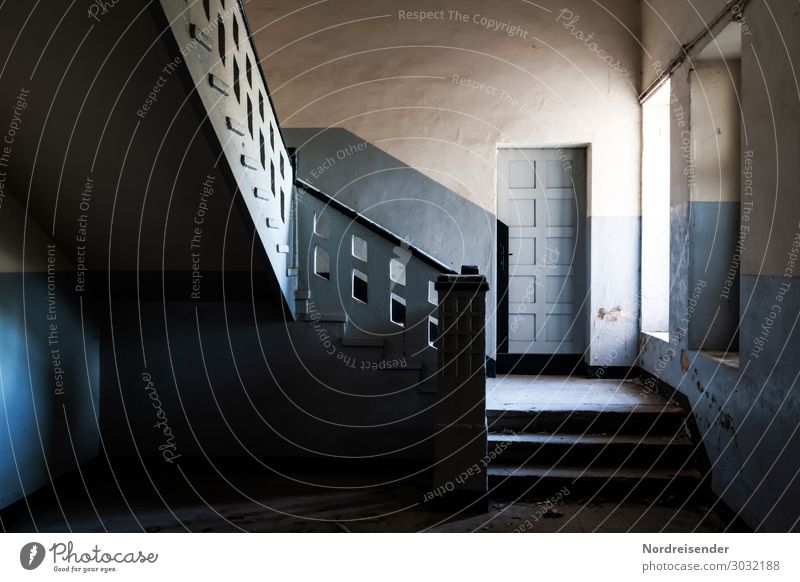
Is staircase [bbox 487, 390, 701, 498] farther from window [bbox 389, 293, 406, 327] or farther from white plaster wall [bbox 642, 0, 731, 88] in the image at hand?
white plaster wall [bbox 642, 0, 731, 88]

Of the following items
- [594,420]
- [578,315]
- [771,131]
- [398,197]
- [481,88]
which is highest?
[481,88]

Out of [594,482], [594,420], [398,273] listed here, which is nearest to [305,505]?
[594,482]

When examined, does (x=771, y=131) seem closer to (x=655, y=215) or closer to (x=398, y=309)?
(x=655, y=215)

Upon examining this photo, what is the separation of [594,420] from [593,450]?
1.03ft

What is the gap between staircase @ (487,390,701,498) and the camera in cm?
470

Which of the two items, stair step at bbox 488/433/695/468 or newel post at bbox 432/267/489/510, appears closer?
newel post at bbox 432/267/489/510

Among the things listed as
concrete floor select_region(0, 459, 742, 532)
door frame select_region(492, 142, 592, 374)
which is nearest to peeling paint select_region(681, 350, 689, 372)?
concrete floor select_region(0, 459, 742, 532)

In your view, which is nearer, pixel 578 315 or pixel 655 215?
pixel 655 215

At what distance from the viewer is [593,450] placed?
16.2 feet

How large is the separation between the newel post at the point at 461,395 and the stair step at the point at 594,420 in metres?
0.76

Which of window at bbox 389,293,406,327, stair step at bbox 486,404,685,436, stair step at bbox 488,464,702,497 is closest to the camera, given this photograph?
stair step at bbox 488,464,702,497

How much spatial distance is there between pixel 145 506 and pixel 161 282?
1.62m

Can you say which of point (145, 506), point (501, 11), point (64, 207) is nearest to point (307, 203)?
point (64, 207)

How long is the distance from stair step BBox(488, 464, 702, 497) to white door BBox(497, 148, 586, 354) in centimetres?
238
